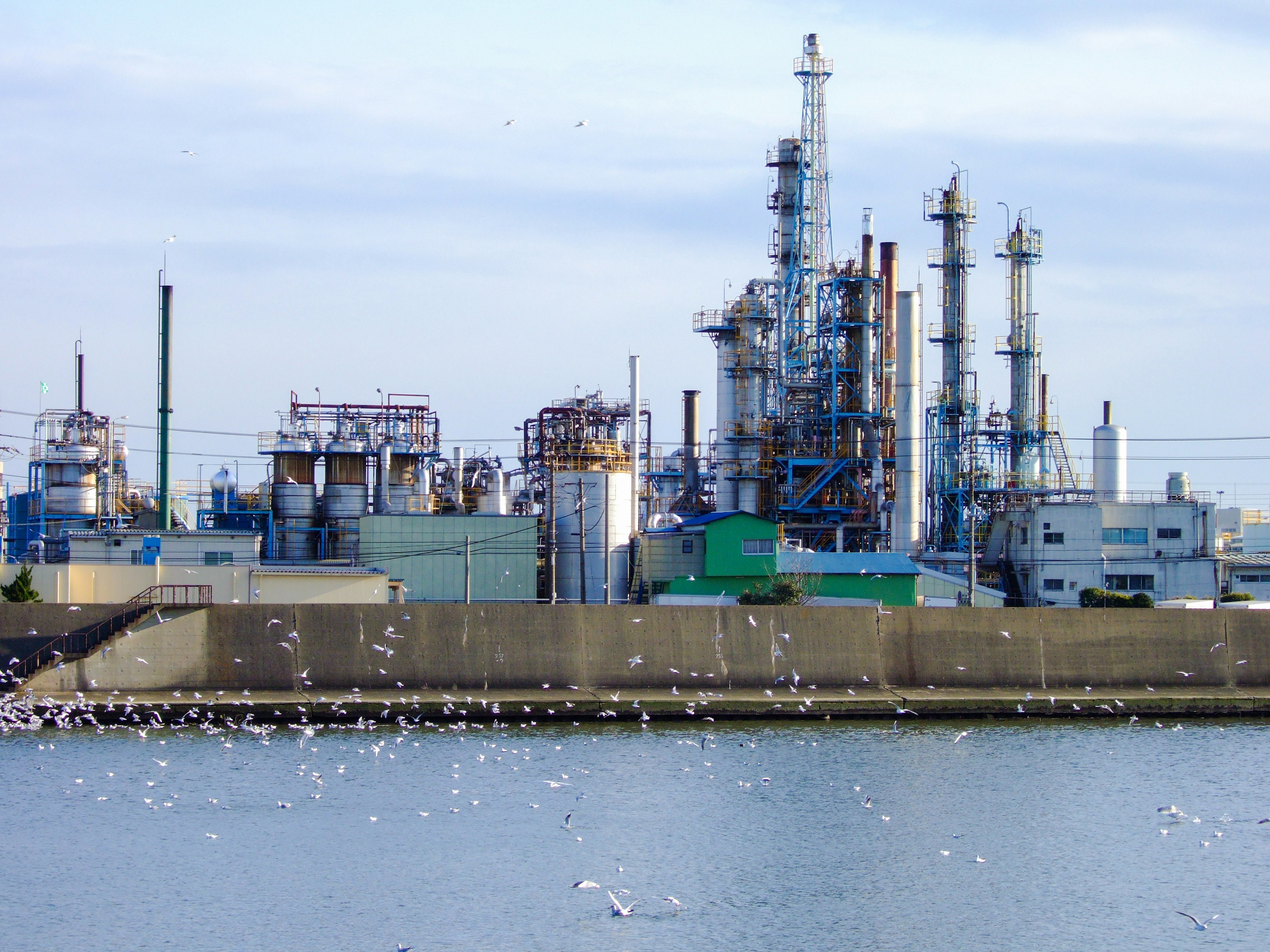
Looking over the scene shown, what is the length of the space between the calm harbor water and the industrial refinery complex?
11.9 m

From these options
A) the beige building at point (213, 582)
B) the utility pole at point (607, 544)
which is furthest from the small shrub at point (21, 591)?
the utility pole at point (607, 544)

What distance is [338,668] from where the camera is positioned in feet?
119

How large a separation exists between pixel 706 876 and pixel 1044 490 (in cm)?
4206

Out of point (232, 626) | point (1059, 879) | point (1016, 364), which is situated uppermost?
point (1016, 364)

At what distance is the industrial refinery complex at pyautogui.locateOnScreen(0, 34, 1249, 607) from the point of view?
50.8 metres

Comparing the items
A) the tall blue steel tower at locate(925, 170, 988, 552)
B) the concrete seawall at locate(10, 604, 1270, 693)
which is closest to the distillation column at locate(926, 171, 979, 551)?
the tall blue steel tower at locate(925, 170, 988, 552)

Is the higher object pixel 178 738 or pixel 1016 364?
pixel 1016 364

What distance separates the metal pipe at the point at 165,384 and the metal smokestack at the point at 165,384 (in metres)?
0.01

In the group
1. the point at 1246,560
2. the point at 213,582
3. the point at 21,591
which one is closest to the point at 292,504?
the point at 213,582

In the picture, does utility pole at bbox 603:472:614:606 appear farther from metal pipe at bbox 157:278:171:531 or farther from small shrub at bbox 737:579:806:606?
metal pipe at bbox 157:278:171:531

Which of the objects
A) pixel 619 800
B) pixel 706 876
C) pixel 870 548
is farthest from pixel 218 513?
pixel 706 876

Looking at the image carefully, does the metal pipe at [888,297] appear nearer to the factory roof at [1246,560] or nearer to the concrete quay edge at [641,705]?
the factory roof at [1246,560]

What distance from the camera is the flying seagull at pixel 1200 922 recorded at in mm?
20719

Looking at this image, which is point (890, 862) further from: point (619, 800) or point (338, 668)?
point (338, 668)
